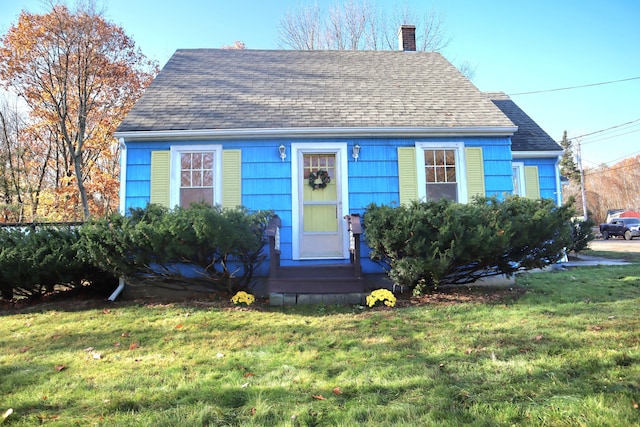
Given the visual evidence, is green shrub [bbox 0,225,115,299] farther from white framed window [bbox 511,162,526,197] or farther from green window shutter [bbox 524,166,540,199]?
green window shutter [bbox 524,166,540,199]

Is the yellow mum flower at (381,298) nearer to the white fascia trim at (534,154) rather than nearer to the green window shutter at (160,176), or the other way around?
the green window shutter at (160,176)

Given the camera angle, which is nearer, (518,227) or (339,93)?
(518,227)

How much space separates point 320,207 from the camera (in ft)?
23.6

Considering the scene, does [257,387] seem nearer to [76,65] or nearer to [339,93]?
[339,93]

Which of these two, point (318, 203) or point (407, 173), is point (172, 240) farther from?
point (407, 173)

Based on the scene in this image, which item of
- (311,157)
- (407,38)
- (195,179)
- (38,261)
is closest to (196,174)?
(195,179)

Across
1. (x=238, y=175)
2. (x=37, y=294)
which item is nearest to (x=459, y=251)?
(x=238, y=175)

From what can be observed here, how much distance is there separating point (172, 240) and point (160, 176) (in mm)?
2167

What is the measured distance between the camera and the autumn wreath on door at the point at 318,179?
23.6 feet

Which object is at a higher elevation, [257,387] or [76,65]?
[76,65]

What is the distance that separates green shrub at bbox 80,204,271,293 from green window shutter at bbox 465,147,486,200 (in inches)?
163

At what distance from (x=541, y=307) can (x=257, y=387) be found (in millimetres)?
4117

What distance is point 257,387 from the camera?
2734 millimetres

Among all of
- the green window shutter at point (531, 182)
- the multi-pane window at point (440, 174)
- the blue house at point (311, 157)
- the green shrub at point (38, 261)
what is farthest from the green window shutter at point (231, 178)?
the green window shutter at point (531, 182)
